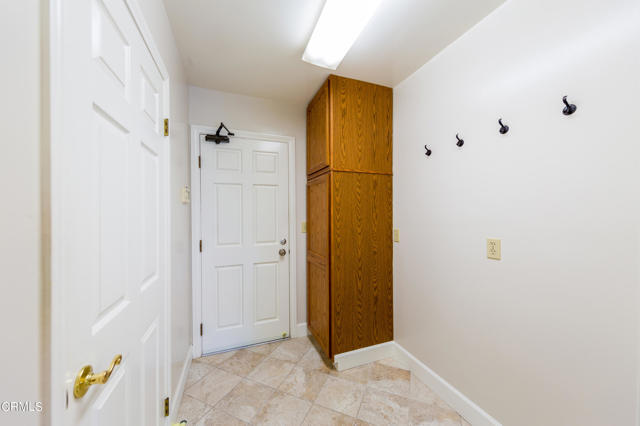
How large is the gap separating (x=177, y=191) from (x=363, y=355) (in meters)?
1.93

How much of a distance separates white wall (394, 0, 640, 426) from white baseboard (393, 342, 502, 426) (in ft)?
0.14

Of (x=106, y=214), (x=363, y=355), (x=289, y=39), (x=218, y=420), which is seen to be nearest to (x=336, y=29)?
(x=289, y=39)

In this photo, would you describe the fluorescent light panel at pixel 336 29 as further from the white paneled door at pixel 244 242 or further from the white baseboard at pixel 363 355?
the white baseboard at pixel 363 355

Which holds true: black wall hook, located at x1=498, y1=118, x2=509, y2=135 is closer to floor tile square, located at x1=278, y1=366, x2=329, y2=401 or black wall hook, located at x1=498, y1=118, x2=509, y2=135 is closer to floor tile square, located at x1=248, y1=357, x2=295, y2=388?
floor tile square, located at x1=278, y1=366, x2=329, y2=401

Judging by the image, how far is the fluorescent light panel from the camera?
1196mm

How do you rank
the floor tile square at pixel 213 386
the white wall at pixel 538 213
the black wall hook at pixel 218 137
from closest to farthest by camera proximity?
1. the white wall at pixel 538 213
2. the floor tile square at pixel 213 386
3. the black wall hook at pixel 218 137

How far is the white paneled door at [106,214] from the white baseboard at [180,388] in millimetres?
227

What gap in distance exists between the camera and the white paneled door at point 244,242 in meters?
2.09

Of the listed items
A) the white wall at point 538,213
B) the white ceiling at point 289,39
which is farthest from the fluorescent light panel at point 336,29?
the white wall at point 538,213

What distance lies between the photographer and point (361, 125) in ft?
6.41

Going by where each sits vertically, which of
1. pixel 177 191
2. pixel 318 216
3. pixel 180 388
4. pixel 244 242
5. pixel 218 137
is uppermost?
pixel 218 137

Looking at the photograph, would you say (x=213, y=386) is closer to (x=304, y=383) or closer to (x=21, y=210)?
(x=304, y=383)

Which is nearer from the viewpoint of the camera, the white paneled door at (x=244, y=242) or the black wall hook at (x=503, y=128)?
the black wall hook at (x=503, y=128)

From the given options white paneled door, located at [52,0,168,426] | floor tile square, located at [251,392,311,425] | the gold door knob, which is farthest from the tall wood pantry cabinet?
the gold door knob
